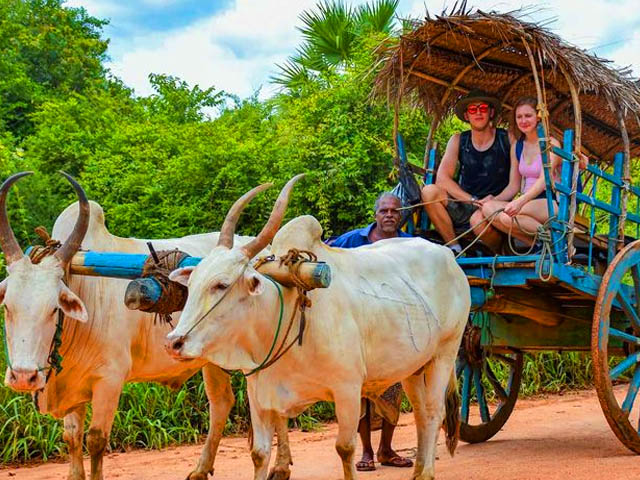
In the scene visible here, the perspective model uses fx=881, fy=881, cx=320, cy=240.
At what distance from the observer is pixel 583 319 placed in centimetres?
676

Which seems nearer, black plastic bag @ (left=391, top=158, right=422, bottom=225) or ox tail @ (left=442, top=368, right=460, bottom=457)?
ox tail @ (left=442, top=368, right=460, bottom=457)

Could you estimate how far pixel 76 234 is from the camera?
4867 mm

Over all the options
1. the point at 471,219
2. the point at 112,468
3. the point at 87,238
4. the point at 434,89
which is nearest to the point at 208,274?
the point at 87,238

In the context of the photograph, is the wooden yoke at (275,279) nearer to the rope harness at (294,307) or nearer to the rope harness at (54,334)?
the rope harness at (294,307)

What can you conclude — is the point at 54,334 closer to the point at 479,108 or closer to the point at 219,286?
the point at 219,286

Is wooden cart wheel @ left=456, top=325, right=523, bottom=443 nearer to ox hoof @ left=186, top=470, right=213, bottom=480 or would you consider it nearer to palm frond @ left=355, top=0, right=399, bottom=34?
ox hoof @ left=186, top=470, right=213, bottom=480

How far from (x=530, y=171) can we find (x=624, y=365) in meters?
1.54

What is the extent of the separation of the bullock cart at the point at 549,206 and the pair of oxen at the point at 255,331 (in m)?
0.76

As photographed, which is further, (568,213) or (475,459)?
(475,459)

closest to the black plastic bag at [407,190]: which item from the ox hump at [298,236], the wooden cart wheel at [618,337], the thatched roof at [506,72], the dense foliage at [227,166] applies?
the thatched roof at [506,72]

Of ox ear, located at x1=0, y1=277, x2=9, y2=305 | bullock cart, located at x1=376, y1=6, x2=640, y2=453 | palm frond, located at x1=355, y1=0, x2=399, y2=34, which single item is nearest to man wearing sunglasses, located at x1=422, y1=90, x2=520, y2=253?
bullock cart, located at x1=376, y1=6, x2=640, y2=453

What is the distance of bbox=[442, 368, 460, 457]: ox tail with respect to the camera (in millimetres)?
5949

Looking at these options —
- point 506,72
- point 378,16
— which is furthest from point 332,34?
point 506,72

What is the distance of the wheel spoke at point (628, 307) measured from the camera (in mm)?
6340
